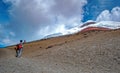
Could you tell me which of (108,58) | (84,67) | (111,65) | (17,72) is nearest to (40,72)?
(17,72)

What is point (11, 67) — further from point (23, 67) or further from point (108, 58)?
point (108, 58)

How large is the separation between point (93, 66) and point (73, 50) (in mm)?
6661

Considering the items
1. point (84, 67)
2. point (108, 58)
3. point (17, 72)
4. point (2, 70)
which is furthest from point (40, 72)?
point (108, 58)

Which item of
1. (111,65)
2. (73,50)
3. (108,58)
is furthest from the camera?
(73,50)

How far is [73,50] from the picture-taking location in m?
24.2

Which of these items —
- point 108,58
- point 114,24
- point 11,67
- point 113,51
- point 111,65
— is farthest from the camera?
point 114,24

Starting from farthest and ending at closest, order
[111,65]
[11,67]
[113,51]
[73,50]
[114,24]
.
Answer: [114,24], [73,50], [113,51], [111,65], [11,67]

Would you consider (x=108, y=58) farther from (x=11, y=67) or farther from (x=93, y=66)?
(x=11, y=67)

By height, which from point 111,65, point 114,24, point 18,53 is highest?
point 114,24

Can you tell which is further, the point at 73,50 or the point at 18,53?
the point at 73,50

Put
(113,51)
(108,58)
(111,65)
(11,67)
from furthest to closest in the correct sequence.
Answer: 1. (113,51)
2. (108,58)
3. (111,65)
4. (11,67)

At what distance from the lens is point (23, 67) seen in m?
14.0

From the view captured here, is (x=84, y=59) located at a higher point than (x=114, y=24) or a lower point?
lower

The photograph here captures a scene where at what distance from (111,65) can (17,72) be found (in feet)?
26.9
